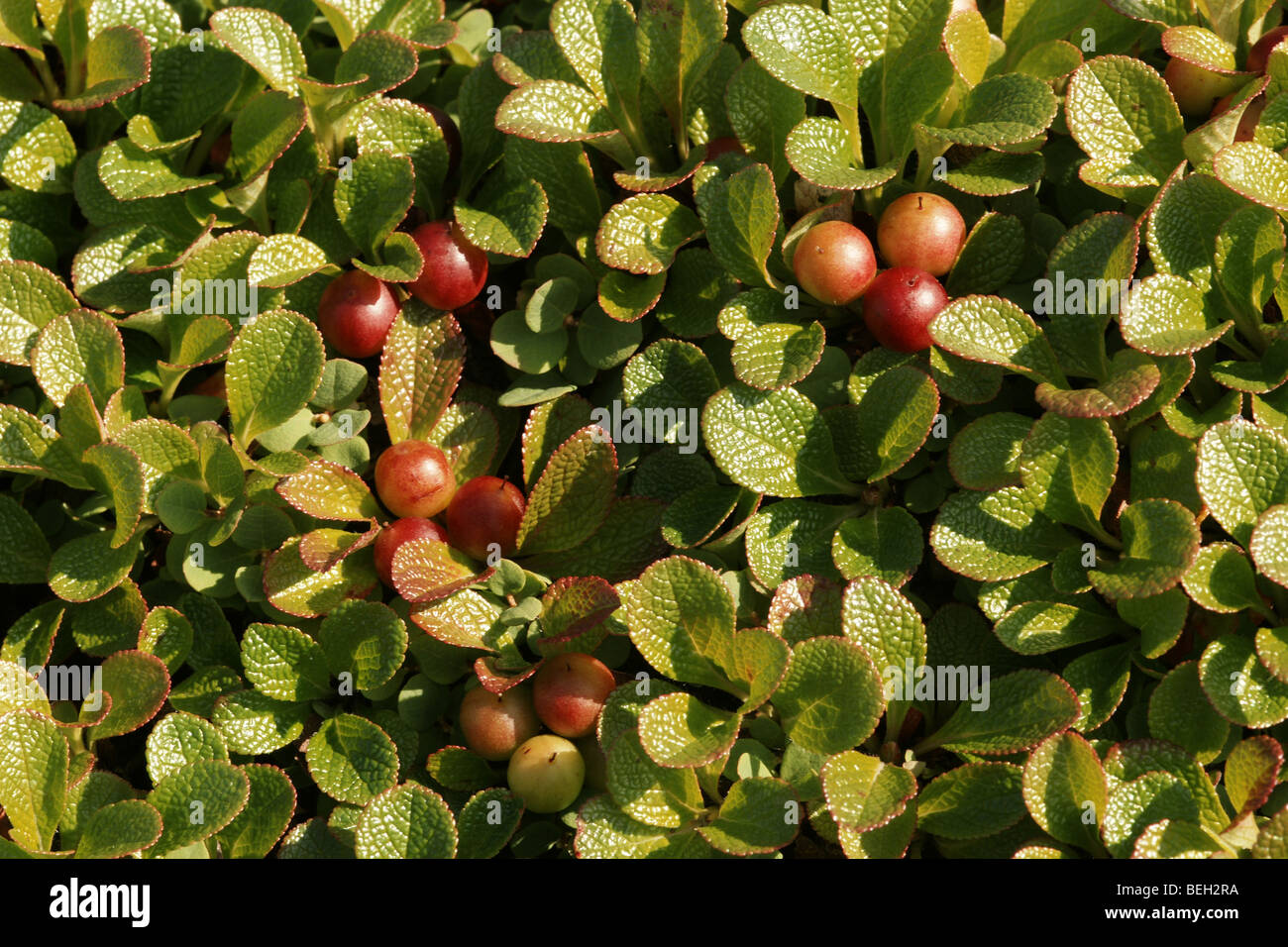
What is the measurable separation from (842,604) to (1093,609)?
0.35 metres

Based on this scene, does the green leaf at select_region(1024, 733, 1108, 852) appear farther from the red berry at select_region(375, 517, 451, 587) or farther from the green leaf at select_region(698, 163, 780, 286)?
the red berry at select_region(375, 517, 451, 587)

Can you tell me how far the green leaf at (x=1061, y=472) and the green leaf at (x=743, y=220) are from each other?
18.3 inches

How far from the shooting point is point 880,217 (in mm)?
1838

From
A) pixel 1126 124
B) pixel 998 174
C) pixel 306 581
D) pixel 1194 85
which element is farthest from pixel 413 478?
pixel 1194 85

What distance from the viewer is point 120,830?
64.8 inches

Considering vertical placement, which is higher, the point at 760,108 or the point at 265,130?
the point at 760,108

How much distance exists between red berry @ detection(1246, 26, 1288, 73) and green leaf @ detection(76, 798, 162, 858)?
6.42 feet

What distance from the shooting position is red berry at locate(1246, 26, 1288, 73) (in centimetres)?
182

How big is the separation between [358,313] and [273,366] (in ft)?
0.54

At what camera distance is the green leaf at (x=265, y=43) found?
6.30ft

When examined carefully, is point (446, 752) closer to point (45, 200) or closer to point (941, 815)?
point (941, 815)

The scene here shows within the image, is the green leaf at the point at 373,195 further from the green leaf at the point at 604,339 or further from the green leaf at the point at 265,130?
the green leaf at the point at 604,339

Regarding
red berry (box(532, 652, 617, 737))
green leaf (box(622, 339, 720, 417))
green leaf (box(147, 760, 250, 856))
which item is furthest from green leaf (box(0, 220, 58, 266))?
red berry (box(532, 652, 617, 737))

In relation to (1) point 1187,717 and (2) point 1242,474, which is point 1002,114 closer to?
(2) point 1242,474
